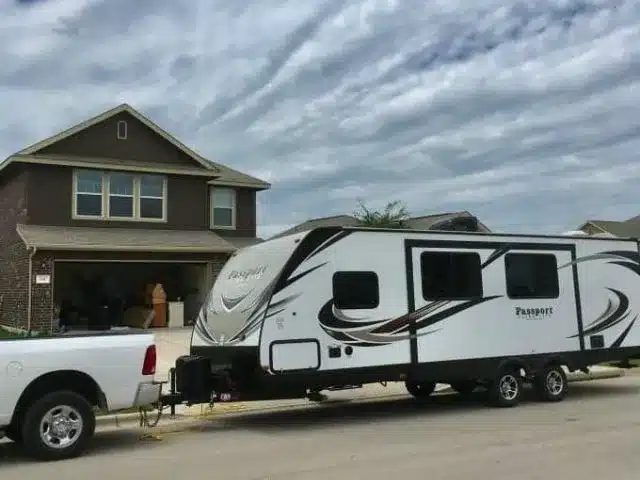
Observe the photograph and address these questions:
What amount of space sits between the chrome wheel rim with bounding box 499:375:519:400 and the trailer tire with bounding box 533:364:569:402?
1.73 ft

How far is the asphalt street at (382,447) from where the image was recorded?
7125 mm

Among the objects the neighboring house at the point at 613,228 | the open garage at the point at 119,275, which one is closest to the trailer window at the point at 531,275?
the open garage at the point at 119,275

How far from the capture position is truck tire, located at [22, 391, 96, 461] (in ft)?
25.3

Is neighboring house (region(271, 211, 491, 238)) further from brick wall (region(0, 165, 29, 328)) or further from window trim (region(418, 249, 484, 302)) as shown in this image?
brick wall (region(0, 165, 29, 328))

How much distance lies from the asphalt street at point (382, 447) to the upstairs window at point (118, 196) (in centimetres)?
1537

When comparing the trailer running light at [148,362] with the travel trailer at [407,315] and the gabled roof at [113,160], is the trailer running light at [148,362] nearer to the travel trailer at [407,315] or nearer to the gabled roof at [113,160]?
the travel trailer at [407,315]

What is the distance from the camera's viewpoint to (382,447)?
8406mm

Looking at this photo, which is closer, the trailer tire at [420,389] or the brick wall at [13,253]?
the trailer tire at [420,389]

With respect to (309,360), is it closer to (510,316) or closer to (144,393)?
(144,393)

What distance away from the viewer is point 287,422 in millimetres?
10508

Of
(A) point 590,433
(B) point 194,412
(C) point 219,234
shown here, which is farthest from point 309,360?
(C) point 219,234

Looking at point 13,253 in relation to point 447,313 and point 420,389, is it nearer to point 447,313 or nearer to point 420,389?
point 420,389

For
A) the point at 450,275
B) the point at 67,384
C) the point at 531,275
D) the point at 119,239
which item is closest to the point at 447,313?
the point at 450,275

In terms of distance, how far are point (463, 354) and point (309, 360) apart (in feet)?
8.61
